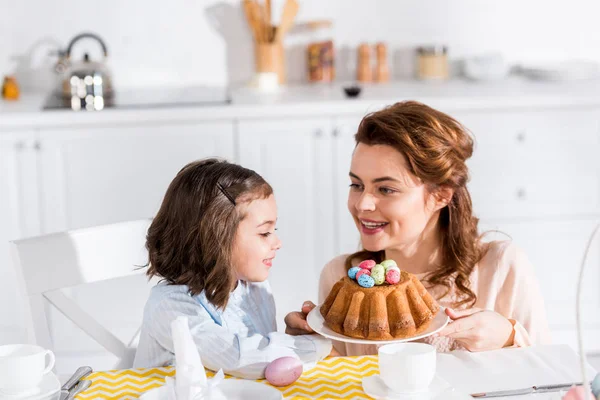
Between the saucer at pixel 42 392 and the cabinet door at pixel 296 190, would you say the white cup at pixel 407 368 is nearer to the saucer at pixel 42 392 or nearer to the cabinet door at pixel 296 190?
the saucer at pixel 42 392

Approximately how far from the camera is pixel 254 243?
1619 millimetres

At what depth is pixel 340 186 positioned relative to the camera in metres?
3.05

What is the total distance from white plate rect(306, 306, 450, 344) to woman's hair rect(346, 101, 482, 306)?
0.28m

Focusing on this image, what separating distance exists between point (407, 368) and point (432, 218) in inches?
25.8

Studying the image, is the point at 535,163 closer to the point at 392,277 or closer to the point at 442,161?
the point at 442,161

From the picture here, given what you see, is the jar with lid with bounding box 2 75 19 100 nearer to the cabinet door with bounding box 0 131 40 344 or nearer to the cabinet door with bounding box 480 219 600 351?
the cabinet door with bounding box 0 131 40 344

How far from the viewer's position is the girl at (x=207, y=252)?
1531 mm

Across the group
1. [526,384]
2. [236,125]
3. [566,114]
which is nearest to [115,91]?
[236,125]

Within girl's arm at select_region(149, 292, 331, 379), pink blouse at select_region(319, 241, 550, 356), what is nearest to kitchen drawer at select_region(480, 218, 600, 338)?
pink blouse at select_region(319, 241, 550, 356)

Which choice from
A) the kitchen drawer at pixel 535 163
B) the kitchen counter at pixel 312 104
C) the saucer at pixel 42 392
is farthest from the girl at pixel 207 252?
the kitchen drawer at pixel 535 163

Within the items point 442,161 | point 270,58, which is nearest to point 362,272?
point 442,161

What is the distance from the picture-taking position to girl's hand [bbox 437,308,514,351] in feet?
4.99

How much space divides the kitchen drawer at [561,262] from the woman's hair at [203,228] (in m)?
1.67

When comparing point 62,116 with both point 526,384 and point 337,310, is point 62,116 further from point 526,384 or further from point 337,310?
point 526,384
